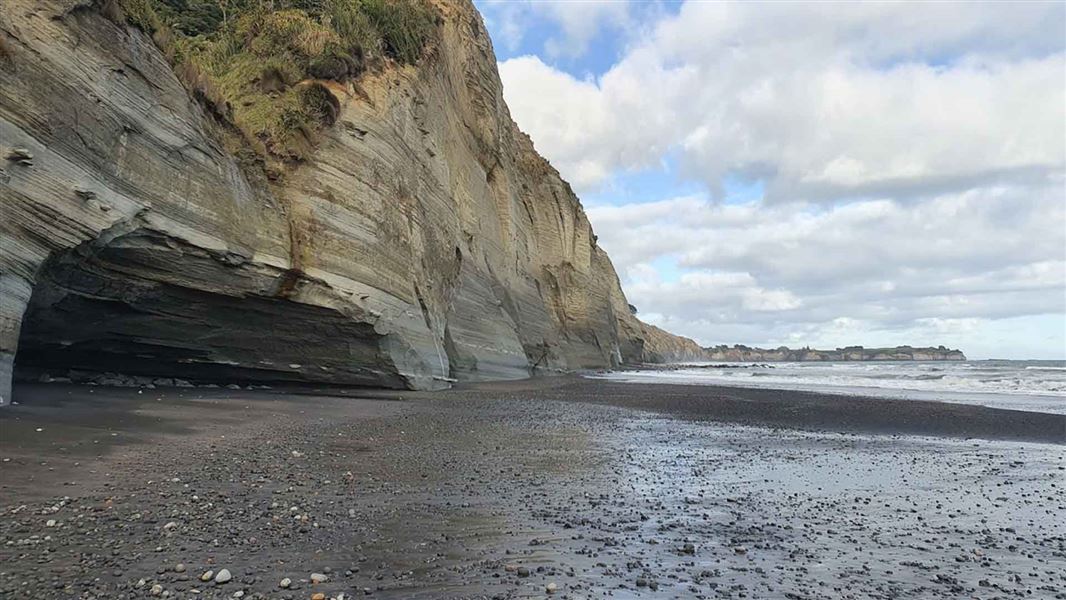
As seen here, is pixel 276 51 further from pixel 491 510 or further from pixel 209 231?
pixel 491 510

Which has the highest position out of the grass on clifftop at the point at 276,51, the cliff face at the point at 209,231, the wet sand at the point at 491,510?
the grass on clifftop at the point at 276,51

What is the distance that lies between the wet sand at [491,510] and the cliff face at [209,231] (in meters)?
2.26

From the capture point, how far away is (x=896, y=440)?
42.3 ft

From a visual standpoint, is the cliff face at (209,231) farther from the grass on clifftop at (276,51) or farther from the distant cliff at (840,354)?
the distant cliff at (840,354)

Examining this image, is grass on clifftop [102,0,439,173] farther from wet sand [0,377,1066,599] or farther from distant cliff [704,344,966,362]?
distant cliff [704,344,966,362]

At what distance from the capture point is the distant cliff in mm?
159325

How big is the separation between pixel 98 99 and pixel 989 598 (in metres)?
13.7

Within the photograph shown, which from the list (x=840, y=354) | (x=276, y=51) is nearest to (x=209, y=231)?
(x=276, y=51)

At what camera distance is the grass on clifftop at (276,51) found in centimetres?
1609

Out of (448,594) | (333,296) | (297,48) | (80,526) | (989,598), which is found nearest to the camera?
(448,594)

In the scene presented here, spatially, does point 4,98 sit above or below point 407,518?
above

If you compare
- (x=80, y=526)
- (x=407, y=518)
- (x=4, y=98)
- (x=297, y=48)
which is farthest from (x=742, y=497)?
(x=297, y=48)

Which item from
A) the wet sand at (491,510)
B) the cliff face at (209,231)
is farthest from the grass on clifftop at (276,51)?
the wet sand at (491,510)

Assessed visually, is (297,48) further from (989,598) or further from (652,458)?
(989,598)
